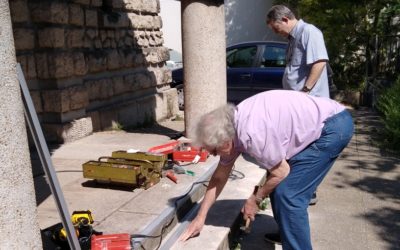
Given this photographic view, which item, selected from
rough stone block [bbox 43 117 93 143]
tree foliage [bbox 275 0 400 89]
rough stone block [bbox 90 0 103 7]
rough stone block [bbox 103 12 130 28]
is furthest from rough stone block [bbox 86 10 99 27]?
tree foliage [bbox 275 0 400 89]

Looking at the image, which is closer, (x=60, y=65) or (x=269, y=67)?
(x=60, y=65)

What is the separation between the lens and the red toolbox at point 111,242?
298 centimetres

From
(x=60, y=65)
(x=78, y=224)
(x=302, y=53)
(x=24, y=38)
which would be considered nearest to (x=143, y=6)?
(x=60, y=65)

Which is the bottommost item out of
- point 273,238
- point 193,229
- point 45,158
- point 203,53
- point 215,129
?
point 273,238

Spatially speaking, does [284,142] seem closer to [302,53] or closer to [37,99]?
[302,53]

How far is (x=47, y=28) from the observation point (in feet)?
20.8

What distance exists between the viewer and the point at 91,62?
7219mm

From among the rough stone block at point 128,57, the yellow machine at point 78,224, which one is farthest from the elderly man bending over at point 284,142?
the rough stone block at point 128,57

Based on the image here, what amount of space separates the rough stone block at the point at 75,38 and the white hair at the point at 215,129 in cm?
440

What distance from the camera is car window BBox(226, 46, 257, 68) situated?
9.99 metres

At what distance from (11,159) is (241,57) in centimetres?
832

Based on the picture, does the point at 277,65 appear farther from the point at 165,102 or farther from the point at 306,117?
the point at 306,117

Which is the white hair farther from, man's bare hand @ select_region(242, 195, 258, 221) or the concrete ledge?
the concrete ledge

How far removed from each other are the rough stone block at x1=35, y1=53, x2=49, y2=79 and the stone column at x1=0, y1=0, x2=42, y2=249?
439cm
